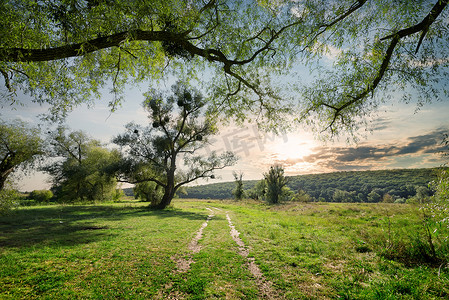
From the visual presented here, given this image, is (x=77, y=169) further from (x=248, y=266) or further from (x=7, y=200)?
(x=248, y=266)

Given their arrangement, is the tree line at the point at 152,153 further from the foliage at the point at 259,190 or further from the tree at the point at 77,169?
the foliage at the point at 259,190

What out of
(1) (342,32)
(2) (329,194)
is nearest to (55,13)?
(1) (342,32)

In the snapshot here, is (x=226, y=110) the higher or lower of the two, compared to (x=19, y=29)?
lower

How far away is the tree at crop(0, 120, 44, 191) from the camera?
1005 inches

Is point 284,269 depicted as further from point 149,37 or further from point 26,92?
point 26,92

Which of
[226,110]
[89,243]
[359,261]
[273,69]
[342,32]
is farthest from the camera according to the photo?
[226,110]

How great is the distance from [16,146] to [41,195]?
106ft

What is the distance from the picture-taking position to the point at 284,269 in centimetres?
614

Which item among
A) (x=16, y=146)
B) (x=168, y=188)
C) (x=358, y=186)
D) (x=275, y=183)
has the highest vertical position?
(x=16, y=146)

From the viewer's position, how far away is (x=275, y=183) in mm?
47750

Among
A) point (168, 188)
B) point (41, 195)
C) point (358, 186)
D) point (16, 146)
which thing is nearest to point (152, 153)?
point (168, 188)

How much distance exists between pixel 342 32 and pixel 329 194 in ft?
405

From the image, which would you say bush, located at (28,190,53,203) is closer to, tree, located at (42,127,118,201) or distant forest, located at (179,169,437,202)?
tree, located at (42,127,118,201)

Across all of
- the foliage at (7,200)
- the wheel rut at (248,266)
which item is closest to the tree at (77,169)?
the foliage at (7,200)
